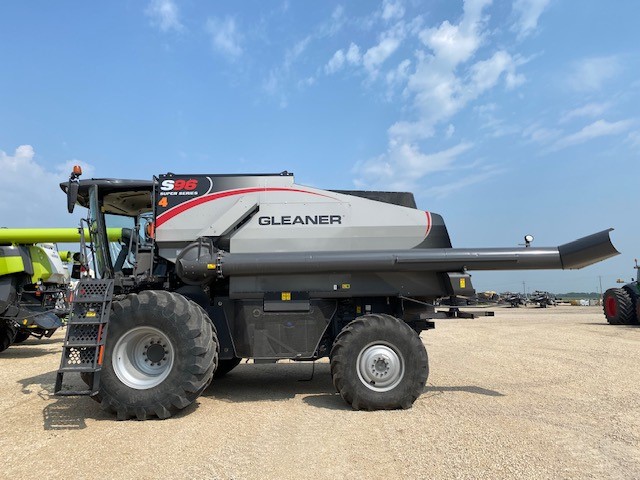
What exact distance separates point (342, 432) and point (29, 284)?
1187 cm

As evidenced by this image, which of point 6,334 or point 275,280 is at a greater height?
point 275,280

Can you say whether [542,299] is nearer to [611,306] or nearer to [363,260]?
[611,306]

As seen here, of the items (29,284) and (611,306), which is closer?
(29,284)

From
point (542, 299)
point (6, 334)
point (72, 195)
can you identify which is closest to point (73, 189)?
point (72, 195)

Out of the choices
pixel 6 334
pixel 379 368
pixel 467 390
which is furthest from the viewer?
pixel 6 334

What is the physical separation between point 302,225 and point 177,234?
1936 mm

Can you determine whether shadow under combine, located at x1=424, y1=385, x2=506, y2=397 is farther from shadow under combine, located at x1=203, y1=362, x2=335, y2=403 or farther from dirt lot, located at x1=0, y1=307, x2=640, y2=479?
shadow under combine, located at x1=203, y1=362, x2=335, y2=403

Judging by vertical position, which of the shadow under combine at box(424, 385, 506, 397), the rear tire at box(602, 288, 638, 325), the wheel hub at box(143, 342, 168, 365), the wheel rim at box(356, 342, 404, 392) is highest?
the rear tire at box(602, 288, 638, 325)

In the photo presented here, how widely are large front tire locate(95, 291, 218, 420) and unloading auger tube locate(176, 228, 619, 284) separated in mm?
633

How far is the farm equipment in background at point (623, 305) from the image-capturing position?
734 inches

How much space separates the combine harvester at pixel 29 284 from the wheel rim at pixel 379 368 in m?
9.54

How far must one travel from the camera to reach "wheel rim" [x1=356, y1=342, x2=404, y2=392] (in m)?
6.08

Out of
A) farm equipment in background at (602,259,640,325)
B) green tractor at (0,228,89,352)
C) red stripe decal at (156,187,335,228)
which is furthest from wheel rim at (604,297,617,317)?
green tractor at (0,228,89,352)

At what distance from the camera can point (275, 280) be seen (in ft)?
21.9
